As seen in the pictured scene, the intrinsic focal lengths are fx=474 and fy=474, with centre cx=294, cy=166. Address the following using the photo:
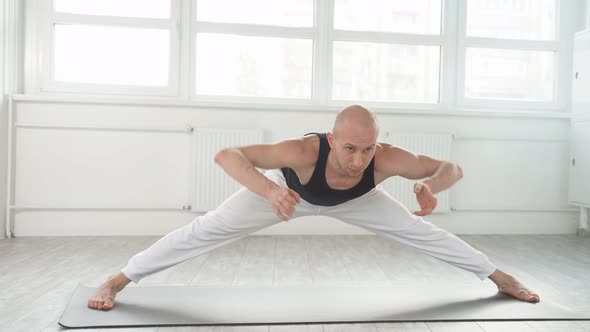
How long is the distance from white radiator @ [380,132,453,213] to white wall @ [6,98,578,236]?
10 cm

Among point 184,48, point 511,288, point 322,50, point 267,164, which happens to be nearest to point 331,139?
point 267,164

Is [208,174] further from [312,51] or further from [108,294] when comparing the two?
[108,294]

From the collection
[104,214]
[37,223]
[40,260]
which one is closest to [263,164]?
[40,260]

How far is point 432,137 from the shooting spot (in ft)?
11.8

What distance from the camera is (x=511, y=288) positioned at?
1.94 meters

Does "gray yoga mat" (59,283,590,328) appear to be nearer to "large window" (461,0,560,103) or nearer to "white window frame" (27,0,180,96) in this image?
"white window frame" (27,0,180,96)

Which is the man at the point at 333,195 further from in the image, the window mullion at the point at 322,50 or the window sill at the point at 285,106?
the window mullion at the point at 322,50

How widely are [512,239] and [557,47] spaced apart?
1.69 metres

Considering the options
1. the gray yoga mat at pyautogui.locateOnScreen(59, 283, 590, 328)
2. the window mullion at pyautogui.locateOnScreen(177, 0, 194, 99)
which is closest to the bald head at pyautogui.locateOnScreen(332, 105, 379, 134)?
the gray yoga mat at pyautogui.locateOnScreen(59, 283, 590, 328)

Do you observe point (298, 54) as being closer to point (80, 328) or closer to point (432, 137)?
point (432, 137)

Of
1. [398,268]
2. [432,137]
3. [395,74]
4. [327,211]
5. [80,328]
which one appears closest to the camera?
[80,328]

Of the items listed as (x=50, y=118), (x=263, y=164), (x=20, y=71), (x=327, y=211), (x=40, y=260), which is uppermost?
(x=20, y=71)

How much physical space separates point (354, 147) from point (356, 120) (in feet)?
0.29

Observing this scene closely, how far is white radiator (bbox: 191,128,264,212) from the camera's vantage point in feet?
11.2
